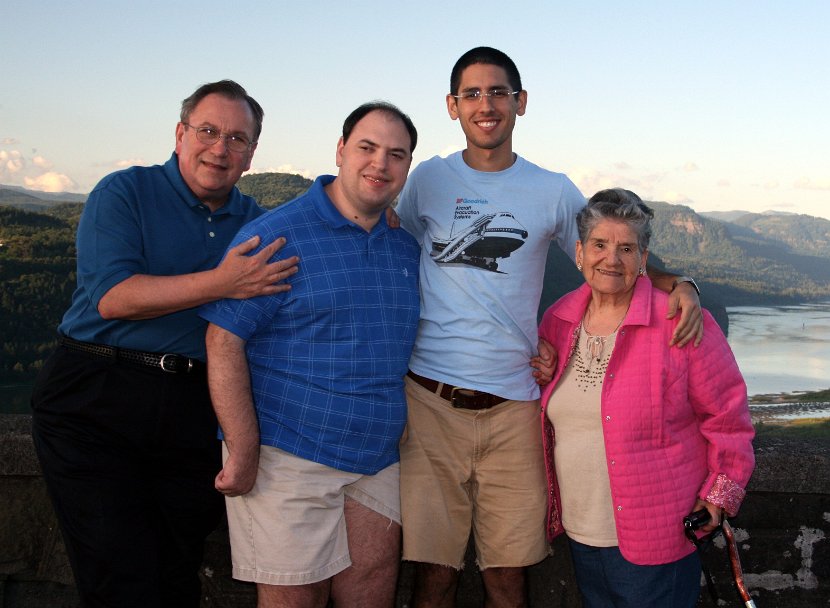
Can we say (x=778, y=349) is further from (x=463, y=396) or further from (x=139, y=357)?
(x=139, y=357)

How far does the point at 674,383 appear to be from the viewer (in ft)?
7.72

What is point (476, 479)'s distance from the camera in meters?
2.78

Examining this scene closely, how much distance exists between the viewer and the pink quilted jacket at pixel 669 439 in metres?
2.32

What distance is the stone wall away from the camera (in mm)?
2980

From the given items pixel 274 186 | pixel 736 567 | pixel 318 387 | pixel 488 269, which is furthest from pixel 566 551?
pixel 274 186

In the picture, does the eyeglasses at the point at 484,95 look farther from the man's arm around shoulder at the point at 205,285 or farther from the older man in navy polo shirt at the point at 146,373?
the man's arm around shoulder at the point at 205,285

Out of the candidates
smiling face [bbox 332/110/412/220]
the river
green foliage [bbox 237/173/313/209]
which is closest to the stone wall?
smiling face [bbox 332/110/412/220]

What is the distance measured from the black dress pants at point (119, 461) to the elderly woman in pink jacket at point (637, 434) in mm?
1305

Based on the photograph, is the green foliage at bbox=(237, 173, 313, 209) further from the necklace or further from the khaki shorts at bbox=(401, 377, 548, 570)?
the necklace

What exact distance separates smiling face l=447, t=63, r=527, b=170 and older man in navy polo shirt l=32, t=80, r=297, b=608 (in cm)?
88

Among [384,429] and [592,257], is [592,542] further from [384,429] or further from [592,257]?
[592,257]

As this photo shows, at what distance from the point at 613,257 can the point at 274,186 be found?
110 meters

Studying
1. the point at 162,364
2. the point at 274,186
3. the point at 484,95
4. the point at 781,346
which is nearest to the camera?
the point at 162,364

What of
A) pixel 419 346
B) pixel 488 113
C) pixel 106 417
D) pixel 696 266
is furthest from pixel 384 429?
pixel 696 266
